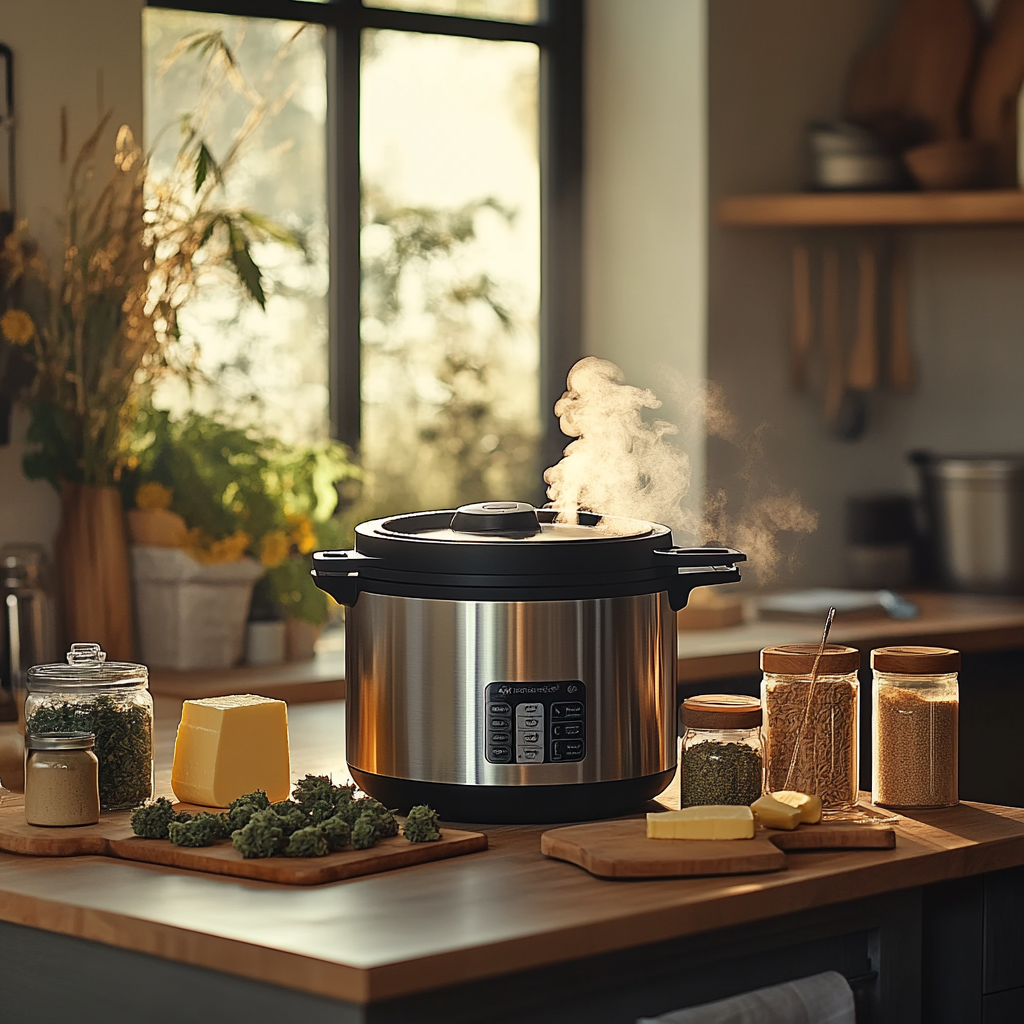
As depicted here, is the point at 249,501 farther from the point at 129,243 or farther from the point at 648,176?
the point at 648,176

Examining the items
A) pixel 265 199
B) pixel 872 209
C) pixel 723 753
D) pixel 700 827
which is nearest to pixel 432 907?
pixel 700 827

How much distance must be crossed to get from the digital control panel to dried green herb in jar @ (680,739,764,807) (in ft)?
0.35

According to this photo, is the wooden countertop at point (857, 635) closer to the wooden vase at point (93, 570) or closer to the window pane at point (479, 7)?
the wooden vase at point (93, 570)

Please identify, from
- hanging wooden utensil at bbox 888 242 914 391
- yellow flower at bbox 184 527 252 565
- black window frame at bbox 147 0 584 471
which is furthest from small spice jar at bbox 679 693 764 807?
hanging wooden utensil at bbox 888 242 914 391

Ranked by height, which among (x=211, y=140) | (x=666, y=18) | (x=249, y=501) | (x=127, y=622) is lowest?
(x=127, y=622)

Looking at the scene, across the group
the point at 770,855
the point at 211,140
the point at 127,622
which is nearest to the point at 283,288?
the point at 211,140

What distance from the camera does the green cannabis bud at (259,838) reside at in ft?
4.37

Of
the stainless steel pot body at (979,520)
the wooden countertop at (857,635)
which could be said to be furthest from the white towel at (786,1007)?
the stainless steel pot body at (979,520)

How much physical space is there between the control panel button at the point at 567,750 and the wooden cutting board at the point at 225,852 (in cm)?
10

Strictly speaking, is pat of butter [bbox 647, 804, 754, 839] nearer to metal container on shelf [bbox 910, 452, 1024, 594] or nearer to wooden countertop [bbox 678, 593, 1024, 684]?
wooden countertop [bbox 678, 593, 1024, 684]

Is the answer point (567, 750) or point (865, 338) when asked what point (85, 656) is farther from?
point (865, 338)

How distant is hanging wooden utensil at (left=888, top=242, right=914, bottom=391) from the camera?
358 cm

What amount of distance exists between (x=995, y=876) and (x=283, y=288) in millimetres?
1995

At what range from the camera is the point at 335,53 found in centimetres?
320
